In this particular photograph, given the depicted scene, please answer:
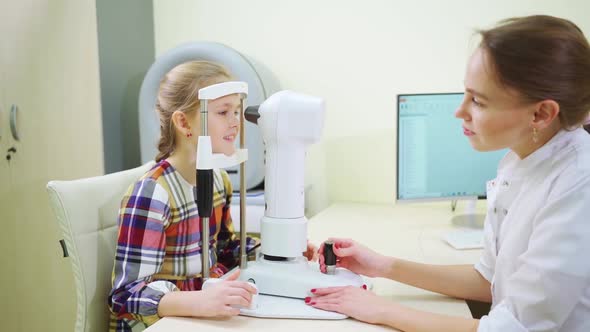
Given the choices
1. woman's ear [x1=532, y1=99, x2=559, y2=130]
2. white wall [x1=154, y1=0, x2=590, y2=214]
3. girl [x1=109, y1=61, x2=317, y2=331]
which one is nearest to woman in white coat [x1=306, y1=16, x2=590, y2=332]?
woman's ear [x1=532, y1=99, x2=559, y2=130]

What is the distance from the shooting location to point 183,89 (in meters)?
1.17

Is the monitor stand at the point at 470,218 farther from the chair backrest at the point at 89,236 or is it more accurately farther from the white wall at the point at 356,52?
the chair backrest at the point at 89,236

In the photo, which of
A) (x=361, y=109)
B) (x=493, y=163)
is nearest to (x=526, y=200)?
(x=493, y=163)

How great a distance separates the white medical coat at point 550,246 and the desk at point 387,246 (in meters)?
0.21

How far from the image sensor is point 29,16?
195cm

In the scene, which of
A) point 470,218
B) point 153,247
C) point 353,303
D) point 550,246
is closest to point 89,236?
point 153,247

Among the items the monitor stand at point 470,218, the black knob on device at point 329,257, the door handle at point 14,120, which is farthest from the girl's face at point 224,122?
the door handle at point 14,120

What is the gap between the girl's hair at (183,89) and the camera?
46.0 inches

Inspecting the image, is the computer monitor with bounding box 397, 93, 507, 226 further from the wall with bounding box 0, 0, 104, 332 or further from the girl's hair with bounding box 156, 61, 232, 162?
the wall with bounding box 0, 0, 104, 332

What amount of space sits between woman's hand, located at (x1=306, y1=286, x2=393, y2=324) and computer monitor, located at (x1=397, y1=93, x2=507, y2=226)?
0.83 meters

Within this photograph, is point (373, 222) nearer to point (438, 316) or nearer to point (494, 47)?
point (438, 316)

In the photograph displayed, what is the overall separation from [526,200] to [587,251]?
160 mm

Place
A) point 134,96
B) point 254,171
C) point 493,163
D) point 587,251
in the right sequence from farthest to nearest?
1. point 134,96
2. point 254,171
3. point 493,163
4. point 587,251

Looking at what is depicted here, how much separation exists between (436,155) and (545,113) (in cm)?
92
